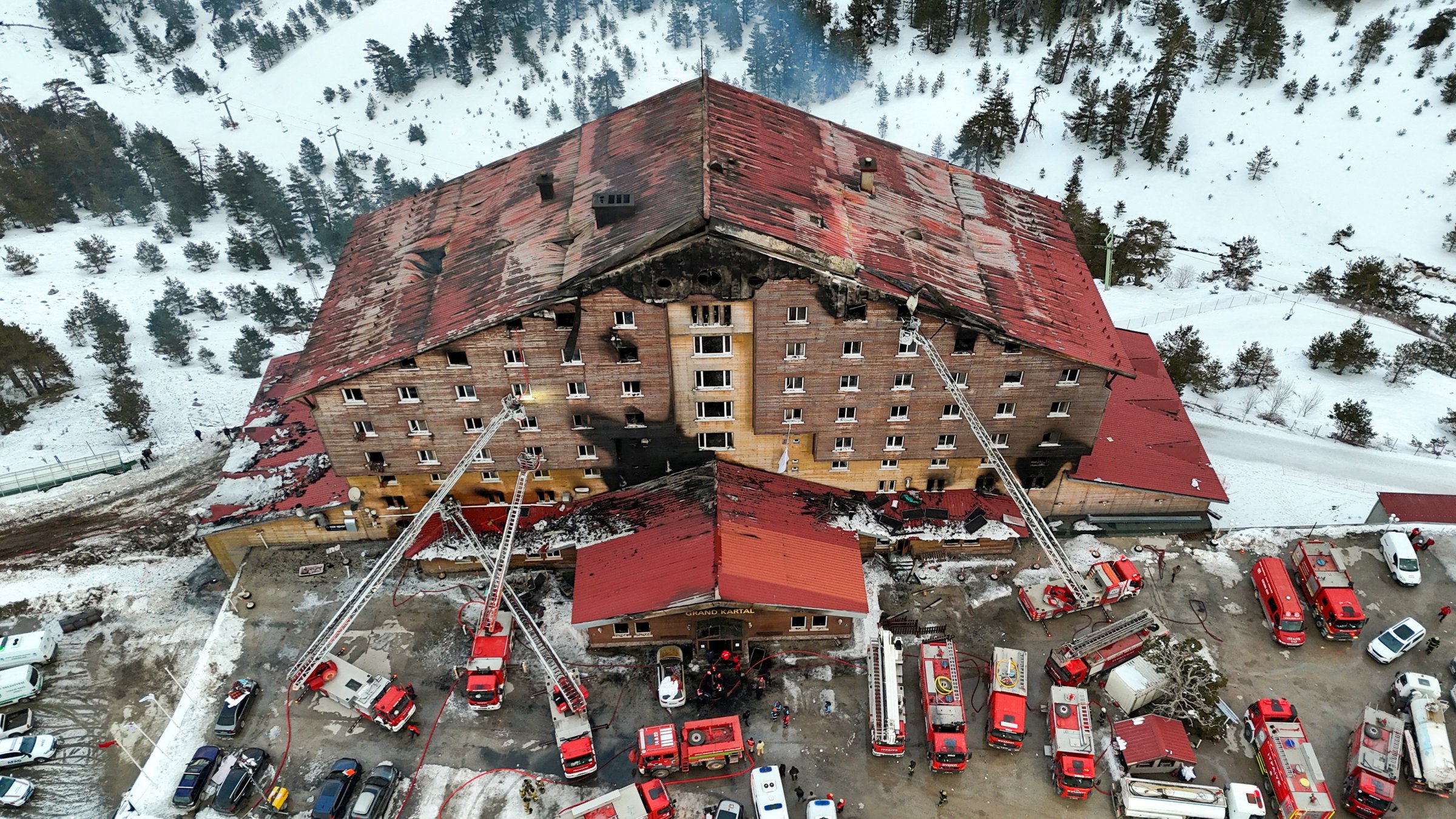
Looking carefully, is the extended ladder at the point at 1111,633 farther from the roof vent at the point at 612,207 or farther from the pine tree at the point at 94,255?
the pine tree at the point at 94,255

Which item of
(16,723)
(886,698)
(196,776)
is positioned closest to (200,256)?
(16,723)

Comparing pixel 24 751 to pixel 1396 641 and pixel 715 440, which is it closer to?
pixel 715 440

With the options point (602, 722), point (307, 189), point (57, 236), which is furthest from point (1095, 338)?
point (57, 236)

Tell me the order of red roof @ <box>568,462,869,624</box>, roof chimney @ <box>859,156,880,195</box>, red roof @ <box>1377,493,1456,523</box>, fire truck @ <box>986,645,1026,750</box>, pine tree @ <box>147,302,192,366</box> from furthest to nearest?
pine tree @ <box>147,302,192,366</box> < red roof @ <box>1377,493,1456,523</box> < roof chimney @ <box>859,156,880,195</box> < red roof @ <box>568,462,869,624</box> < fire truck @ <box>986,645,1026,750</box>

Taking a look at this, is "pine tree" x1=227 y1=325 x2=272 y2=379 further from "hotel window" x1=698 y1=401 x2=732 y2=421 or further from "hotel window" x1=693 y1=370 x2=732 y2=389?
"hotel window" x1=693 y1=370 x2=732 y2=389

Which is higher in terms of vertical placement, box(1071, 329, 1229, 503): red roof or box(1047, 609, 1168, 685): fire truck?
box(1071, 329, 1229, 503): red roof

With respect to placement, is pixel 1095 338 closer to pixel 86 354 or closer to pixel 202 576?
pixel 202 576

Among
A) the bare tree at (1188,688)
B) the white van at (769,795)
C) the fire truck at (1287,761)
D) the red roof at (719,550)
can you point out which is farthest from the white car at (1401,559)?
the white van at (769,795)

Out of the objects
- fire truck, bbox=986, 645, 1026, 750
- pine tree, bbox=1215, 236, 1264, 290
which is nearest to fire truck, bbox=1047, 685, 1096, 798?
fire truck, bbox=986, 645, 1026, 750
